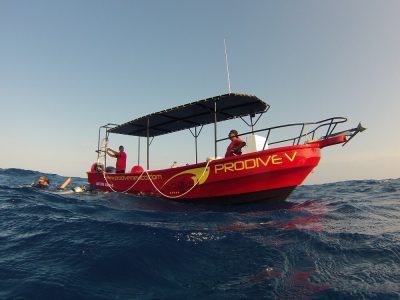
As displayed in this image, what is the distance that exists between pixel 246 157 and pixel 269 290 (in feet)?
15.8

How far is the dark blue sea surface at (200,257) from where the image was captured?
314cm

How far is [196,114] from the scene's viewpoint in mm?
10977

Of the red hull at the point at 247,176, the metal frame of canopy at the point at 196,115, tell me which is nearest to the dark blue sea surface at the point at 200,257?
the red hull at the point at 247,176

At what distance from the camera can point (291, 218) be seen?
→ 6.52 meters

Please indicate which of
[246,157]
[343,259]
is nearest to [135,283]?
[343,259]

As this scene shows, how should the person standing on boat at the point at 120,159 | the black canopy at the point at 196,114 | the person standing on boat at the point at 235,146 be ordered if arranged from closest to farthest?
the person standing on boat at the point at 235,146
the black canopy at the point at 196,114
the person standing on boat at the point at 120,159

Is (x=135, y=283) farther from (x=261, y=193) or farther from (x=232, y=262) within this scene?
(x=261, y=193)

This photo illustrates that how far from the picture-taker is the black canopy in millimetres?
9387

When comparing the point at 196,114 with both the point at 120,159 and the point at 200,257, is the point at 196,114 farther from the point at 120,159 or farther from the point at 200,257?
the point at 200,257

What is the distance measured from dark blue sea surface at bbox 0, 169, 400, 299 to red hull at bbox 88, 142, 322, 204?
1318mm

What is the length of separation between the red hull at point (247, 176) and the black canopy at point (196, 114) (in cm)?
209

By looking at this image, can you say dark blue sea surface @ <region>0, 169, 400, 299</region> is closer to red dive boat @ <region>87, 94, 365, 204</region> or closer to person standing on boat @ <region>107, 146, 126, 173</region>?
red dive boat @ <region>87, 94, 365, 204</region>

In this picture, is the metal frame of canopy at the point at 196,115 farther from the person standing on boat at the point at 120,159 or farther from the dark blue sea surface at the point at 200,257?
the dark blue sea surface at the point at 200,257

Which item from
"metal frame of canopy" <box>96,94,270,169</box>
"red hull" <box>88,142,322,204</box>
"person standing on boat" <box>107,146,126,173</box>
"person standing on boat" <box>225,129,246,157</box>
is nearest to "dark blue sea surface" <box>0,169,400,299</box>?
"red hull" <box>88,142,322,204</box>
